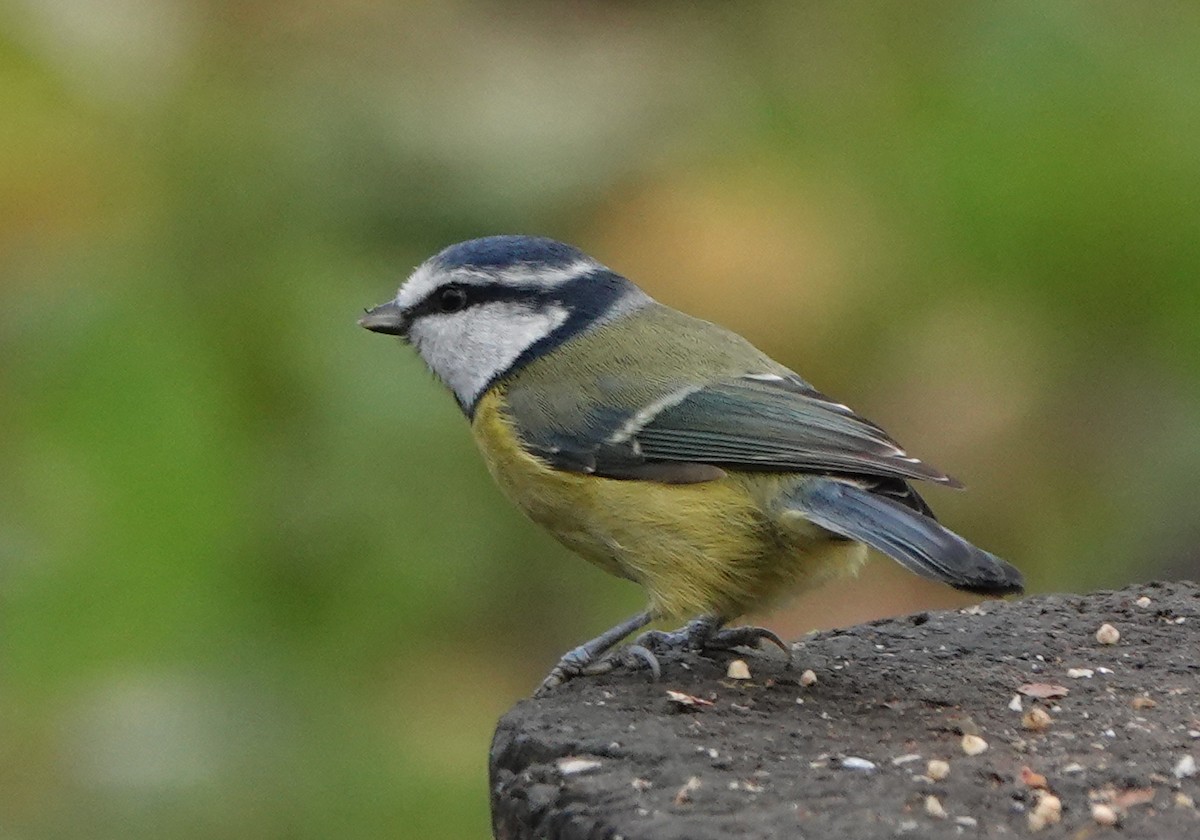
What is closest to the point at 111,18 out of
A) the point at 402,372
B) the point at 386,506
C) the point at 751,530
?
the point at 402,372

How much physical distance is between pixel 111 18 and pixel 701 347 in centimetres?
313

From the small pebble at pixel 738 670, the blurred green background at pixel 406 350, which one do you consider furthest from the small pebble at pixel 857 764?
the blurred green background at pixel 406 350

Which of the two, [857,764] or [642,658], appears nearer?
[857,764]

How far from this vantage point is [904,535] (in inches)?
100

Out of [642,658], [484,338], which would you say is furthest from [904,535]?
[484,338]

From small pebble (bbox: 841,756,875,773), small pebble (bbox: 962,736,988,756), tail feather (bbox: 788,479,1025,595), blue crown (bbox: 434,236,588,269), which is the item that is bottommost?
small pebble (bbox: 962,736,988,756)

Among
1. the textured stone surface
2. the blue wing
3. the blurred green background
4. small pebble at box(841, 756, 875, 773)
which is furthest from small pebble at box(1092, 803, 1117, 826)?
the blurred green background

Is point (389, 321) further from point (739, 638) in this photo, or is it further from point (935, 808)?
point (935, 808)

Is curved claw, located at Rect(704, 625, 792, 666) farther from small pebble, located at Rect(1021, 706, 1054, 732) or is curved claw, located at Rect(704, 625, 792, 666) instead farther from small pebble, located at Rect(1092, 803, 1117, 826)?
small pebble, located at Rect(1092, 803, 1117, 826)

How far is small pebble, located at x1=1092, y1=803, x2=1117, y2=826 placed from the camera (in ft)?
6.44

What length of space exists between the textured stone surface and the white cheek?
70 centimetres

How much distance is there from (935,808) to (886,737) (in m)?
0.30

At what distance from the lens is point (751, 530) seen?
273 cm


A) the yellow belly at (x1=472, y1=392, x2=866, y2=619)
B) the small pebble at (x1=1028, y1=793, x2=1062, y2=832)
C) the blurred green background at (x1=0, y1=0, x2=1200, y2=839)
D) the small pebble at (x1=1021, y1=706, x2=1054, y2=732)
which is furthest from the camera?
the blurred green background at (x1=0, y1=0, x2=1200, y2=839)
